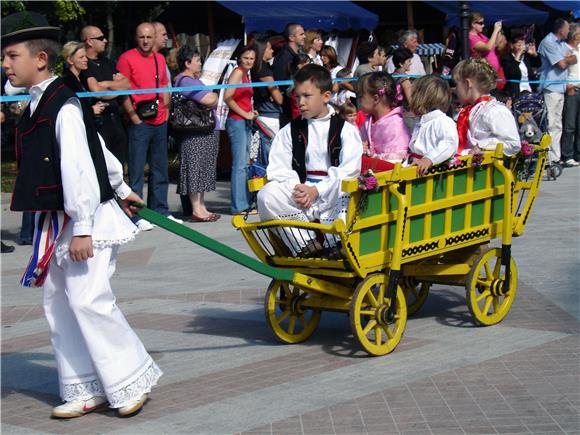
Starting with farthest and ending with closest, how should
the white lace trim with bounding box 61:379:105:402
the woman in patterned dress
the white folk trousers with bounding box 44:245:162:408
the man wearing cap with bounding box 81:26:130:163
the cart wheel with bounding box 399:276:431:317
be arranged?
the woman in patterned dress < the man wearing cap with bounding box 81:26:130:163 < the cart wheel with bounding box 399:276:431:317 < the white lace trim with bounding box 61:379:105:402 < the white folk trousers with bounding box 44:245:162:408

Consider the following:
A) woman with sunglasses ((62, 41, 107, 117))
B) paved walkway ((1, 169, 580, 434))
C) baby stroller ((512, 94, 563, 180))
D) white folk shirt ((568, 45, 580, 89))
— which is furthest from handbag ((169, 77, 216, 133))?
white folk shirt ((568, 45, 580, 89))

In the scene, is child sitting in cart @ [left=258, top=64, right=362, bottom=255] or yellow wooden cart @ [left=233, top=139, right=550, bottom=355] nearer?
yellow wooden cart @ [left=233, top=139, right=550, bottom=355]

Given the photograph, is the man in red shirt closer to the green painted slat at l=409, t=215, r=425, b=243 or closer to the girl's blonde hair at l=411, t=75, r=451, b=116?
the girl's blonde hair at l=411, t=75, r=451, b=116

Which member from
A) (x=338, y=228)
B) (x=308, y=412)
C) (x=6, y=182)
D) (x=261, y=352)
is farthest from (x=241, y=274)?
(x=6, y=182)

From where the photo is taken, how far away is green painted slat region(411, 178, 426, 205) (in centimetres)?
672

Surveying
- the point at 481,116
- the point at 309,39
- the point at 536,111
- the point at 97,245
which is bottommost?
the point at 536,111

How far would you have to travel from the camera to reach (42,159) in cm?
551

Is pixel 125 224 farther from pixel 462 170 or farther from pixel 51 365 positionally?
pixel 462 170

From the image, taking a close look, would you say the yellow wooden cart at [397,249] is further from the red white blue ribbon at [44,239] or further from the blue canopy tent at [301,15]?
the blue canopy tent at [301,15]

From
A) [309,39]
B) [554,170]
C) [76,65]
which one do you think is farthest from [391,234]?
[554,170]

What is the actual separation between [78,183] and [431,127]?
254 centimetres

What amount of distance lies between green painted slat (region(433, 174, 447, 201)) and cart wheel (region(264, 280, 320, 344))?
3.37 feet

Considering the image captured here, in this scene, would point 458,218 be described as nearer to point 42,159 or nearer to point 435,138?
point 435,138

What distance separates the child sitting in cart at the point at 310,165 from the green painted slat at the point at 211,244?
28cm
